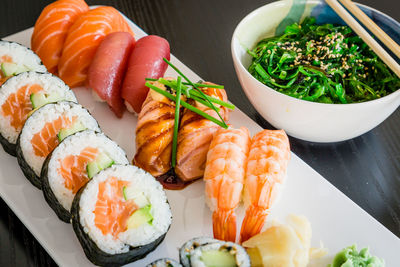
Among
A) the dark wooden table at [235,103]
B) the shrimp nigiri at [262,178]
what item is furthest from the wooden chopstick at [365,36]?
the shrimp nigiri at [262,178]

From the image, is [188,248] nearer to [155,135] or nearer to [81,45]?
[155,135]

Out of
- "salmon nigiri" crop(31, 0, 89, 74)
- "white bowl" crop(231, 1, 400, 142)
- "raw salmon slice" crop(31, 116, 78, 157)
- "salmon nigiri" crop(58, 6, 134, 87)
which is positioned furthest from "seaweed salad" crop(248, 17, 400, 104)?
"salmon nigiri" crop(31, 0, 89, 74)

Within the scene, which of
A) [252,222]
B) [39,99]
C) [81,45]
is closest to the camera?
[252,222]

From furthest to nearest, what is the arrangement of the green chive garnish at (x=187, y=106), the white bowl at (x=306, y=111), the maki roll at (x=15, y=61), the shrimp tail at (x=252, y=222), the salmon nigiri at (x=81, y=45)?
the salmon nigiri at (x=81, y=45) < the maki roll at (x=15, y=61) < the green chive garnish at (x=187, y=106) < the white bowl at (x=306, y=111) < the shrimp tail at (x=252, y=222)

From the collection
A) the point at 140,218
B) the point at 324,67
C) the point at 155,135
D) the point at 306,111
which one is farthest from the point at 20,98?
the point at 324,67

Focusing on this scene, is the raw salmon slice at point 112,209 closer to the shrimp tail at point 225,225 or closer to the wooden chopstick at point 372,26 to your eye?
the shrimp tail at point 225,225

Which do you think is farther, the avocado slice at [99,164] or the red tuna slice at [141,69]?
the red tuna slice at [141,69]
